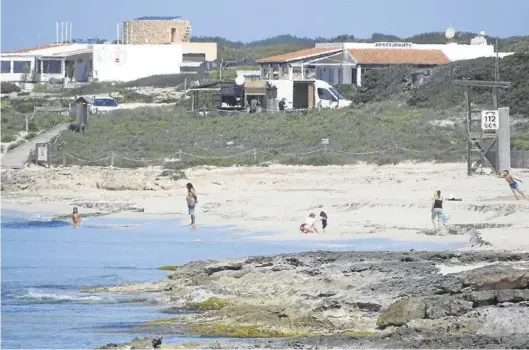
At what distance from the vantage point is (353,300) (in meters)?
14.1

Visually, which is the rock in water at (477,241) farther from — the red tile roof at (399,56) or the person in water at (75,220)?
the red tile roof at (399,56)

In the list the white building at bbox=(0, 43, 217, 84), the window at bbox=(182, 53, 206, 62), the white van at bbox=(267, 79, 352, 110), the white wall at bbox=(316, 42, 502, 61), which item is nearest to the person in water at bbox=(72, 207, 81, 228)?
the white van at bbox=(267, 79, 352, 110)

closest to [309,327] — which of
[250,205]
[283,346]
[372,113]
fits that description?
[283,346]

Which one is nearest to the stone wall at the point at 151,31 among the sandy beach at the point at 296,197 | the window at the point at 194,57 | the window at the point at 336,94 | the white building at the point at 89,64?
the window at the point at 194,57

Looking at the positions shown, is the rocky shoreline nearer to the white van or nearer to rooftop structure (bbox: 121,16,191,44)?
the white van

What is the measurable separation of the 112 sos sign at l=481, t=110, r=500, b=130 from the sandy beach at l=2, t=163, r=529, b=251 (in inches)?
51.6

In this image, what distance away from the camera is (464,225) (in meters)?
22.7

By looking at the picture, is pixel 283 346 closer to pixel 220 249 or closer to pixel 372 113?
pixel 220 249

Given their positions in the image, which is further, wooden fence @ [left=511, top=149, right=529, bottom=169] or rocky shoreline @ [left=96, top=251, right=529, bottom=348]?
wooden fence @ [left=511, top=149, right=529, bottom=169]

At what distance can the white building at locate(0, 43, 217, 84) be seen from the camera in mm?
74250

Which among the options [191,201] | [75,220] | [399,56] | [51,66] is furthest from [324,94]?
[51,66]

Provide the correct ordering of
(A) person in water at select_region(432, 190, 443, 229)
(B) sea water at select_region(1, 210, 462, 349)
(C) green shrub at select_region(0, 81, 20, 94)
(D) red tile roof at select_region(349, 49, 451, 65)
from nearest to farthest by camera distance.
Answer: (B) sea water at select_region(1, 210, 462, 349) < (A) person in water at select_region(432, 190, 443, 229) < (D) red tile roof at select_region(349, 49, 451, 65) < (C) green shrub at select_region(0, 81, 20, 94)

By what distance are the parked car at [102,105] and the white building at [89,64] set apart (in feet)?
59.1

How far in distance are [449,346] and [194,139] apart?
30.8 m
